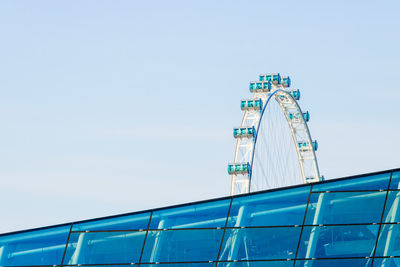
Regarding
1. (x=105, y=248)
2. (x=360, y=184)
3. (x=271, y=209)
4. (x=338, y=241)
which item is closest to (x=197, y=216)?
(x=271, y=209)

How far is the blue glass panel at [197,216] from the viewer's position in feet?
93.9

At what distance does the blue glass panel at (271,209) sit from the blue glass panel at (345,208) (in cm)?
36

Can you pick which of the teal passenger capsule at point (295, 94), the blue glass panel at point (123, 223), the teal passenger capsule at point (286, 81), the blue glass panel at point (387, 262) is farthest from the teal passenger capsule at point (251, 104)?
the blue glass panel at point (387, 262)

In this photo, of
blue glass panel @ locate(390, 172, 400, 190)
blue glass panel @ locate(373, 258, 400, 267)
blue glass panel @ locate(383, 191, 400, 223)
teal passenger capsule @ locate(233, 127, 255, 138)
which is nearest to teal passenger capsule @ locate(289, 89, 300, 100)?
teal passenger capsule @ locate(233, 127, 255, 138)

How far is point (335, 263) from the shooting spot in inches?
1059

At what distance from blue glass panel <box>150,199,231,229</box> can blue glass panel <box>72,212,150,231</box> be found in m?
0.38

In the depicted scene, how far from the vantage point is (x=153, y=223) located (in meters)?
29.0

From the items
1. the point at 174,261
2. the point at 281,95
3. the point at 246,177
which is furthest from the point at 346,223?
the point at 281,95

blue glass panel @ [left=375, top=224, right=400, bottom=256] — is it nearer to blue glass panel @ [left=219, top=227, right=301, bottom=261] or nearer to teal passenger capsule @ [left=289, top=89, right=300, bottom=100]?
blue glass panel @ [left=219, top=227, right=301, bottom=261]

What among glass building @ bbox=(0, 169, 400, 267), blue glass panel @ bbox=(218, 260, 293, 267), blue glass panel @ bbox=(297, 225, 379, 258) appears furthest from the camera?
blue glass panel @ bbox=(218, 260, 293, 267)

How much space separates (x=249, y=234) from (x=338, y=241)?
285 centimetres

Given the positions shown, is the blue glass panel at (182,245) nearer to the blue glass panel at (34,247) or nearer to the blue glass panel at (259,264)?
the blue glass panel at (259,264)

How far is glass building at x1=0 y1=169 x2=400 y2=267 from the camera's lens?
89.0 ft

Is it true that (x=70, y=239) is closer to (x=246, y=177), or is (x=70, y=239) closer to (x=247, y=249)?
(x=247, y=249)
